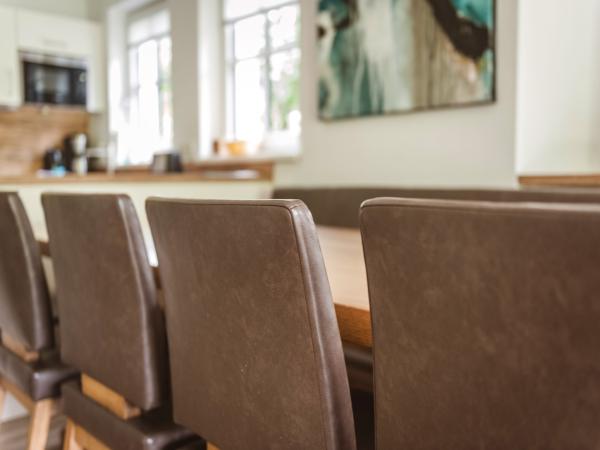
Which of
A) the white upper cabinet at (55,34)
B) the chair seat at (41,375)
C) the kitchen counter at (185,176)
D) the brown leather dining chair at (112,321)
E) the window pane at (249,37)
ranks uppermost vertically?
the white upper cabinet at (55,34)

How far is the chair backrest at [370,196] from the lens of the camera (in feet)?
6.70

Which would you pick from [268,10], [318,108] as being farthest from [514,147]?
[268,10]

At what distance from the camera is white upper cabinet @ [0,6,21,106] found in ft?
15.3

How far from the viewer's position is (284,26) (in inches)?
160

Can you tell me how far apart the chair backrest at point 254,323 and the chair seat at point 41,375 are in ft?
2.31

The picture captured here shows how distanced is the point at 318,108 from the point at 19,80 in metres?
3.07

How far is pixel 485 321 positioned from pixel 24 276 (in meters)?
1.35

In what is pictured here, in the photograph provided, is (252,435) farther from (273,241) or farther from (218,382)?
(273,241)

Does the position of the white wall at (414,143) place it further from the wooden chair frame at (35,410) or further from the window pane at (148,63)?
the window pane at (148,63)

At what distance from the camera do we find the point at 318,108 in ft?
10.7

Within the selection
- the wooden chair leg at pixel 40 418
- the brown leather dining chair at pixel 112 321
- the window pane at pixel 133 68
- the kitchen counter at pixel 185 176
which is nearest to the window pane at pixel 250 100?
the kitchen counter at pixel 185 176

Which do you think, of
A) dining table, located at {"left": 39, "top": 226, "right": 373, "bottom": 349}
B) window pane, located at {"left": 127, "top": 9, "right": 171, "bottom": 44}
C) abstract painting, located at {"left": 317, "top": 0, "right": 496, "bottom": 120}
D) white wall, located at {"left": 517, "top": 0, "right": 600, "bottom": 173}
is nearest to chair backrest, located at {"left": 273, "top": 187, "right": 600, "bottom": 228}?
white wall, located at {"left": 517, "top": 0, "right": 600, "bottom": 173}

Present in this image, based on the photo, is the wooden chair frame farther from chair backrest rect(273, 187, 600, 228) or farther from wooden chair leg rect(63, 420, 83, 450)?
chair backrest rect(273, 187, 600, 228)

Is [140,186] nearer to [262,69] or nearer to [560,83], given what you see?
[262,69]
